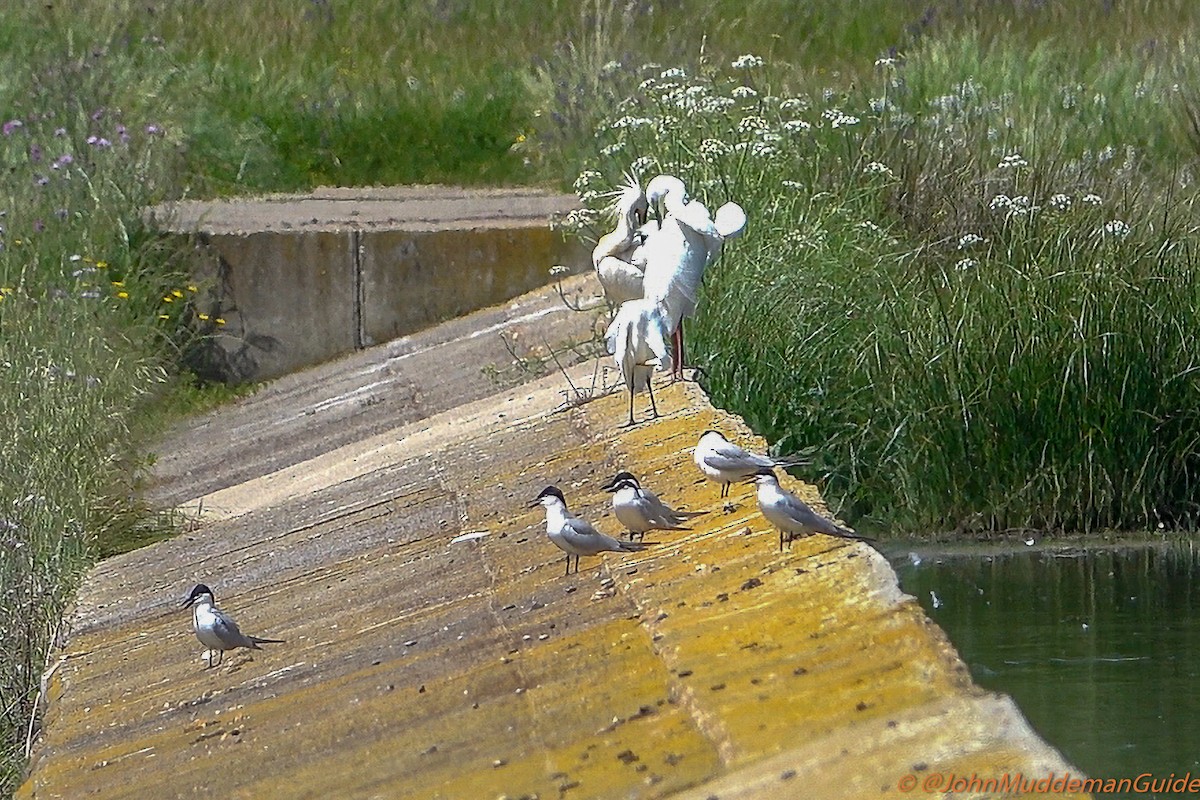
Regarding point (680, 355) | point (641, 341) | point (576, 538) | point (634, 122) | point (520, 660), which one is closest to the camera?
point (520, 660)

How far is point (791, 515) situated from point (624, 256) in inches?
96.3

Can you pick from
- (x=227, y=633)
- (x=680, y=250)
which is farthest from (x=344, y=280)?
(x=227, y=633)

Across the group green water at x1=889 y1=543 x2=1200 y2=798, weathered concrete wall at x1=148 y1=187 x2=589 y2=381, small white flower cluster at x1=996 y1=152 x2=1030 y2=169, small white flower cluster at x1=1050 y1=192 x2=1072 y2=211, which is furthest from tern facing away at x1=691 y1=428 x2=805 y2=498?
weathered concrete wall at x1=148 y1=187 x2=589 y2=381

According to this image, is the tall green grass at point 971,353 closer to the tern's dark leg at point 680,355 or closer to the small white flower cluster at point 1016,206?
the small white flower cluster at point 1016,206

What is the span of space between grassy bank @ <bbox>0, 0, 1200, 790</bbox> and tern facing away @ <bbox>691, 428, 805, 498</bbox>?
7.74 ft

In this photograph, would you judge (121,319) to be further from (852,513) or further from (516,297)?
(852,513)

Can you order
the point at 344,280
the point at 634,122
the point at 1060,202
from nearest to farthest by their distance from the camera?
the point at 1060,202
the point at 634,122
the point at 344,280

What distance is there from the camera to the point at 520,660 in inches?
134

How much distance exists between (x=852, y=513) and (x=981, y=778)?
21.3 feet

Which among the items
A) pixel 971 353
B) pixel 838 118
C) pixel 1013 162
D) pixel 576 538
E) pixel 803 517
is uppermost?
pixel 803 517

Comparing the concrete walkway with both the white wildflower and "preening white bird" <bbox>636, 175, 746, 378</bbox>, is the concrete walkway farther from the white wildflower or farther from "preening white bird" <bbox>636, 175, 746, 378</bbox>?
the white wildflower

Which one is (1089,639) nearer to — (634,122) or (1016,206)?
(1016,206)

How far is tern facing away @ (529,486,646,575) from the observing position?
3771mm

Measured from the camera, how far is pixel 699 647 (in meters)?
3.11
